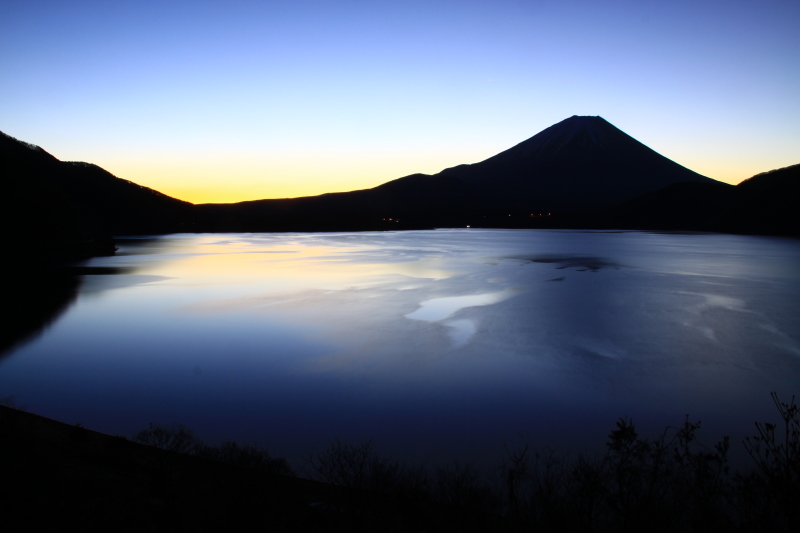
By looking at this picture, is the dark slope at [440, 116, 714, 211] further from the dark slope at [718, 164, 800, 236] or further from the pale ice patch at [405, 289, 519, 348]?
the pale ice patch at [405, 289, 519, 348]

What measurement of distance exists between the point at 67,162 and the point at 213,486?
86.4m

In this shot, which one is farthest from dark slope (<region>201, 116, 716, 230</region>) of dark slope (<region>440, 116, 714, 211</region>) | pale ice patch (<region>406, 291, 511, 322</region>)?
pale ice patch (<region>406, 291, 511, 322</region>)

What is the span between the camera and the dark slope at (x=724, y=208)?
5731 cm

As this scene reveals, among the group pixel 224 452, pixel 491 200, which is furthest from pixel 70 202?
pixel 491 200

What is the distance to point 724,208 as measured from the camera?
70.6 metres

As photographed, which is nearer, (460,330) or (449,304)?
(460,330)

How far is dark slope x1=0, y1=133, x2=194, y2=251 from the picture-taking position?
23.5 m

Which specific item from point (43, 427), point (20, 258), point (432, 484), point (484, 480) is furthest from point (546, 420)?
point (20, 258)

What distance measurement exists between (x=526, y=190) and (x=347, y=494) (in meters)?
125

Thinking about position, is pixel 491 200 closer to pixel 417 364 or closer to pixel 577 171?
pixel 577 171

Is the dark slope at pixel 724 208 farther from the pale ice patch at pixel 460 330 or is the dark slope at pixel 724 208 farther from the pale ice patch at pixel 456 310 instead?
the pale ice patch at pixel 460 330

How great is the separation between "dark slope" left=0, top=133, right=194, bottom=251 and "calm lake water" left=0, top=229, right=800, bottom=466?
13.1 m

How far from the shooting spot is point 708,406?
5465 millimetres

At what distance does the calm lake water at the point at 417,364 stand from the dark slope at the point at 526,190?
243 ft
